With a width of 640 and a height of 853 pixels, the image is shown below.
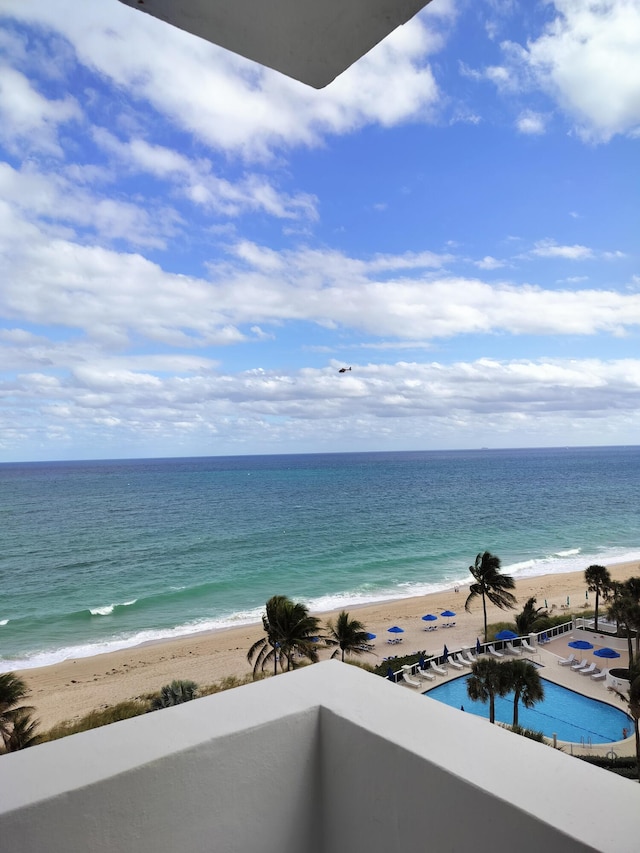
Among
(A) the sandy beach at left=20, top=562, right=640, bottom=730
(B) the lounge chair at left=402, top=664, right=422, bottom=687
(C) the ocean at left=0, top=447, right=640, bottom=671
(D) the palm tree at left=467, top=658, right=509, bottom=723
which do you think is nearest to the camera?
(D) the palm tree at left=467, top=658, right=509, bottom=723

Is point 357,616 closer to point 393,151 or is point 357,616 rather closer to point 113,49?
point 393,151

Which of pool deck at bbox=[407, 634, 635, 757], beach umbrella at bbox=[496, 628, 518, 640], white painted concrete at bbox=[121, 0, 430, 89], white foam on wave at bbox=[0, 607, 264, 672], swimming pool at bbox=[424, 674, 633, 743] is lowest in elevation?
white foam on wave at bbox=[0, 607, 264, 672]

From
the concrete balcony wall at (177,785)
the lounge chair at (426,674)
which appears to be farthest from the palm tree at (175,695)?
the concrete balcony wall at (177,785)

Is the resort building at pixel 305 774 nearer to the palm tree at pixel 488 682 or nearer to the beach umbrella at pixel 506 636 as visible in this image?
the palm tree at pixel 488 682

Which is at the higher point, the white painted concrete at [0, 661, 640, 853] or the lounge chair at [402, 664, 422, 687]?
the white painted concrete at [0, 661, 640, 853]

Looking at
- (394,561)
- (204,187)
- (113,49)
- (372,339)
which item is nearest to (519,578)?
(394,561)

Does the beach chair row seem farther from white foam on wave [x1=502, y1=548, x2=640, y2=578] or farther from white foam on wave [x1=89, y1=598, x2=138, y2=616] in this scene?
white foam on wave [x1=89, y1=598, x2=138, y2=616]

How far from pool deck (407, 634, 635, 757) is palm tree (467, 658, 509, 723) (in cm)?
160

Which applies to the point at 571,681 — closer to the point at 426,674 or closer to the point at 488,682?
the point at 426,674

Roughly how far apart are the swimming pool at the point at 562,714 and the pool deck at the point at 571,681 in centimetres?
24

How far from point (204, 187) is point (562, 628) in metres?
20.4

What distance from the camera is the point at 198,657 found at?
19.6 meters

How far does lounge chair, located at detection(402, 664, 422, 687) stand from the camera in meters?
15.4

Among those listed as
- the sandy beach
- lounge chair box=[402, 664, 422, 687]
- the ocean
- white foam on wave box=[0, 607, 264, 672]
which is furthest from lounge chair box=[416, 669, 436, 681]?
white foam on wave box=[0, 607, 264, 672]
